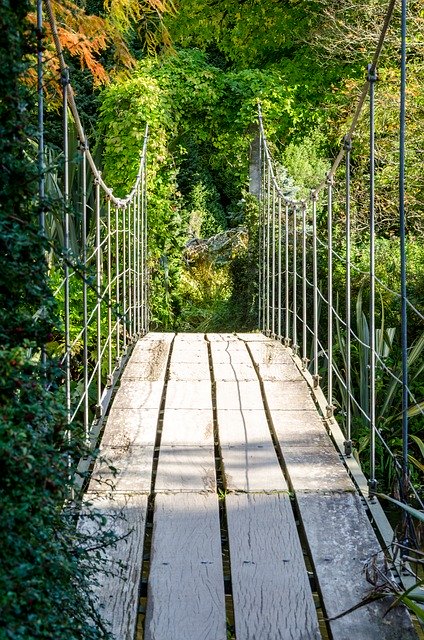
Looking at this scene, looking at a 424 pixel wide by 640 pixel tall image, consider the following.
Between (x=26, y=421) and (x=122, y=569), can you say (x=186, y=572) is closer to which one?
(x=122, y=569)

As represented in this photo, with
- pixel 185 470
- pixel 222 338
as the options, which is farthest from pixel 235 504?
pixel 222 338

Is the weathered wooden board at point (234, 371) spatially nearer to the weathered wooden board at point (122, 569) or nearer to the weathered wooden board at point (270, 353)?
the weathered wooden board at point (270, 353)

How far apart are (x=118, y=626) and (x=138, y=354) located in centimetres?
308

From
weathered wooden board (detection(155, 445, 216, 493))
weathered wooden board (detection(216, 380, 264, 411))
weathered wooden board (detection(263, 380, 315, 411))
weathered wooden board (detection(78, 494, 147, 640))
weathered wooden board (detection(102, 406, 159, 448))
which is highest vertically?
weathered wooden board (detection(78, 494, 147, 640))

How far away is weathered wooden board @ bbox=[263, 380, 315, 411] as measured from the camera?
364cm

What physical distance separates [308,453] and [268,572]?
0.90 metres

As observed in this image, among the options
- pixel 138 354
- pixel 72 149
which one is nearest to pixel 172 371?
pixel 138 354

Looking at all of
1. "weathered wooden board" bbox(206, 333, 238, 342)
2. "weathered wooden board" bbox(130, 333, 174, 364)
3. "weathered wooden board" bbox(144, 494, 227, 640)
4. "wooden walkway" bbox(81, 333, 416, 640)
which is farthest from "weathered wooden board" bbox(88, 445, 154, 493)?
"weathered wooden board" bbox(206, 333, 238, 342)

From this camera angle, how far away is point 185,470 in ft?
9.25

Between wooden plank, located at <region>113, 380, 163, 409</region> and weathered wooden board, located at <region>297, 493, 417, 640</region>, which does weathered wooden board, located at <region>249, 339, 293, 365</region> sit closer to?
wooden plank, located at <region>113, 380, 163, 409</region>

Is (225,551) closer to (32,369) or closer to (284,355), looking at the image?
(32,369)

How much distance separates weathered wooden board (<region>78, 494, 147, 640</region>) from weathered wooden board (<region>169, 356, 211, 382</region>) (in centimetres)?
173

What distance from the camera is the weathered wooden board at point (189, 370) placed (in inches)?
169

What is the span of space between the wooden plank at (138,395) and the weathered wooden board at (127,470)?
572 millimetres
